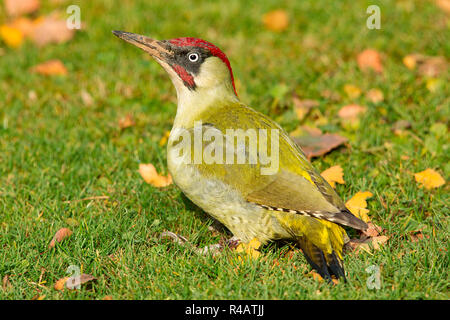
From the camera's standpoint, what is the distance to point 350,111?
178 inches

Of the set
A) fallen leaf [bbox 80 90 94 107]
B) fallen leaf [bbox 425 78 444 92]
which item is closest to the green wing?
fallen leaf [bbox 80 90 94 107]

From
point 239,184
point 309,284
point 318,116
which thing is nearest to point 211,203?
point 239,184

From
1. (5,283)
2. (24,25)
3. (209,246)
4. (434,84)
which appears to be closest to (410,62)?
(434,84)

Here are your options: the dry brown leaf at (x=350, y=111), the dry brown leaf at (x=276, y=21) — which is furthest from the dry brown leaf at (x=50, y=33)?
the dry brown leaf at (x=350, y=111)

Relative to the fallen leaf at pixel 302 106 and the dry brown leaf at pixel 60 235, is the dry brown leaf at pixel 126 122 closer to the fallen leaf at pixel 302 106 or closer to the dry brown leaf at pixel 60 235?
the fallen leaf at pixel 302 106

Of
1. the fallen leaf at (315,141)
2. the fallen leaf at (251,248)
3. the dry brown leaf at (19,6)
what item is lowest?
the fallen leaf at (251,248)

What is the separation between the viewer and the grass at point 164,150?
2.90 m

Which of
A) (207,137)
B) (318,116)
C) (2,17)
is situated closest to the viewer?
(207,137)

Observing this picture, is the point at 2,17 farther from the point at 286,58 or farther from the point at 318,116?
the point at 318,116

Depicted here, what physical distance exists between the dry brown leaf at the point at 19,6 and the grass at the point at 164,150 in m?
0.12

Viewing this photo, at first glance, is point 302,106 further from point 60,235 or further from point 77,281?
point 77,281

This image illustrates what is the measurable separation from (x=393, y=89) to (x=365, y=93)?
23 cm

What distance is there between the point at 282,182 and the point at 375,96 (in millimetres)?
1987

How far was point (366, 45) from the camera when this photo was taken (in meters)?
5.55
